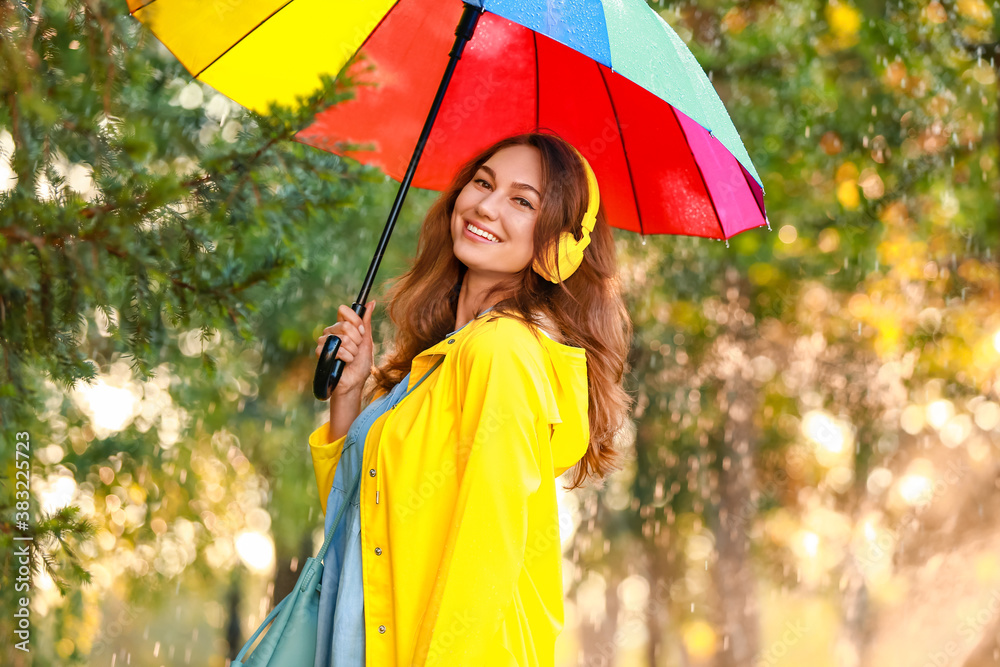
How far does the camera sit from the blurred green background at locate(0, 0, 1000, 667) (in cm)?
256

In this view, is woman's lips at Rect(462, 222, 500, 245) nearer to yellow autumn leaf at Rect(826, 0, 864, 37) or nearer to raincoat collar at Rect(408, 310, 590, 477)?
raincoat collar at Rect(408, 310, 590, 477)

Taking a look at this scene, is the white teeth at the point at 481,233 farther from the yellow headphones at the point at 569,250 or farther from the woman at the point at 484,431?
the yellow headphones at the point at 569,250

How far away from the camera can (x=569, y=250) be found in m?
2.54

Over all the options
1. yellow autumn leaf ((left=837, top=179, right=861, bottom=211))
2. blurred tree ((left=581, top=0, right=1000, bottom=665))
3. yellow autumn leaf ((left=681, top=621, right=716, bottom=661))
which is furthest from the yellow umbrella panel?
yellow autumn leaf ((left=681, top=621, right=716, bottom=661))

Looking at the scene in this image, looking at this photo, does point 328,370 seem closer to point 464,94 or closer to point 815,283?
point 464,94

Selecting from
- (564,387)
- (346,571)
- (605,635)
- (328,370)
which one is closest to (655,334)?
(328,370)

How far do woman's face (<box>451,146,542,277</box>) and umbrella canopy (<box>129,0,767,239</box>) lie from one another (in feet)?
1.32

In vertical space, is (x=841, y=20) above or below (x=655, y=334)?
above

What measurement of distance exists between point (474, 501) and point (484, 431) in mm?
156

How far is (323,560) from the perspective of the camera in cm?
228

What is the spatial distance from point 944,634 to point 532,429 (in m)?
9.45

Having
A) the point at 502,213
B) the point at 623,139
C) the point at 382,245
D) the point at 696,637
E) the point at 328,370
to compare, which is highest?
the point at 623,139

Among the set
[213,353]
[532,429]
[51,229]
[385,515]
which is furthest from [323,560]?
[213,353]

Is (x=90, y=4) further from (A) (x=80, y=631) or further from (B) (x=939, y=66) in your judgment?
(B) (x=939, y=66)
